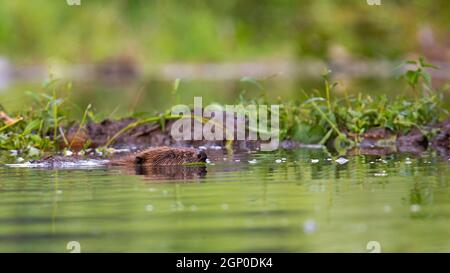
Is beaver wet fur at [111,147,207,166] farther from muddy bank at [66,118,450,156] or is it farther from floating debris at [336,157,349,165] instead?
muddy bank at [66,118,450,156]

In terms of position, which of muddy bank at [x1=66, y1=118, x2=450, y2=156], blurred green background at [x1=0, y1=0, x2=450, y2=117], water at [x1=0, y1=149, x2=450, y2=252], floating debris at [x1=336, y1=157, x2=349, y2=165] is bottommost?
water at [x1=0, y1=149, x2=450, y2=252]

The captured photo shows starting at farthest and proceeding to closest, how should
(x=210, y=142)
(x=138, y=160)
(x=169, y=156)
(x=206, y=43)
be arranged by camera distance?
1. (x=206, y=43)
2. (x=210, y=142)
3. (x=138, y=160)
4. (x=169, y=156)

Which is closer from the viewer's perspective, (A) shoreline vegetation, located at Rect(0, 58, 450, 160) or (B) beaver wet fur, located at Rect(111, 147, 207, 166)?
(B) beaver wet fur, located at Rect(111, 147, 207, 166)

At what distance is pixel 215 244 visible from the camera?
17.1 ft

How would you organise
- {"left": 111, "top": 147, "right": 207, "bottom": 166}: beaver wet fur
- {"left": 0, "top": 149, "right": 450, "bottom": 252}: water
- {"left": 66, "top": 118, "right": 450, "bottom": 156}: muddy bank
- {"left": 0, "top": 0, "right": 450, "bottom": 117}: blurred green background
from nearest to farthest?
{"left": 0, "top": 149, "right": 450, "bottom": 252}: water, {"left": 111, "top": 147, "right": 207, "bottom": 166}: beaver wet fur, {"left": 66, "top": 118, "right": 450, "bottom": 156}: muddy bank, {"left": 0, "top": 0, "right": 450, "bottom": 117}: blurred green background

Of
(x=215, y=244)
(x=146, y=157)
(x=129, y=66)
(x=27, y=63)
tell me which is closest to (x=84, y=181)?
(x=146, y=157)

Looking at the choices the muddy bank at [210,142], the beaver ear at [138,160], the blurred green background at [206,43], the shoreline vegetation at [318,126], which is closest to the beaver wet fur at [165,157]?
the beaver ear at [138,160]

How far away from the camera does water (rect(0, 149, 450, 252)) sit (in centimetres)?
527

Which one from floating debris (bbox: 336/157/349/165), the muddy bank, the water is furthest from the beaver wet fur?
the muddy bank

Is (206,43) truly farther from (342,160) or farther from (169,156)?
(169,156)

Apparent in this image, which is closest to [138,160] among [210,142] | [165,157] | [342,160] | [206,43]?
[165,157]

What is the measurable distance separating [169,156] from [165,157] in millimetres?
33

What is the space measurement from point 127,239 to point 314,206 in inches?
52.7

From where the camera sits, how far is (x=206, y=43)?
4788cm
